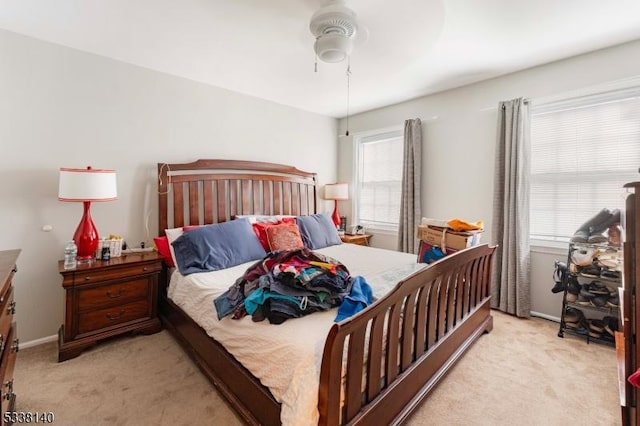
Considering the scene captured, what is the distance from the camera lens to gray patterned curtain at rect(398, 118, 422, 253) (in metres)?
3.63

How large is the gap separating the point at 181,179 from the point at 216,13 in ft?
5.15

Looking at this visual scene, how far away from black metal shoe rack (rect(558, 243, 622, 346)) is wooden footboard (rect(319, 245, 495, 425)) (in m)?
0.91

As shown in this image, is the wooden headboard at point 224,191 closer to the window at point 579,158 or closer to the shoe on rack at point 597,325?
the window at point 579,158

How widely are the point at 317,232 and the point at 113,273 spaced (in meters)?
1.89

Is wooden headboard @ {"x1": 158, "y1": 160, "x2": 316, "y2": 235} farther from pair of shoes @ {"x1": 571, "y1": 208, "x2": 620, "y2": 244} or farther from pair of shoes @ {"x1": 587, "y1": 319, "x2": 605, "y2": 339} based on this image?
pair of shoes @ {"x1": 587, "y1": 319, "x2": 605, "y2": 339}

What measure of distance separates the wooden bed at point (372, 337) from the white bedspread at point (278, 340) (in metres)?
0.07

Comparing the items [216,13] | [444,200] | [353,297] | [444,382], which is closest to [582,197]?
[444,200]

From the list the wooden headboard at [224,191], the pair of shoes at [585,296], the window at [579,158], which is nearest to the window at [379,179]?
the wooden headboard at [224,191]

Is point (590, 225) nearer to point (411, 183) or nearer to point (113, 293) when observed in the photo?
point (411, 183)

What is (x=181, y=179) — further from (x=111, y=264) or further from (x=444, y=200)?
(x=444, y=200)

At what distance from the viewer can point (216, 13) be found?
6.34 ft

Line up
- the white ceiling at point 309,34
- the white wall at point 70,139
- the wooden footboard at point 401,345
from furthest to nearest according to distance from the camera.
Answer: the white wall at point 70,139
the white ceiling at point 309,34
the wooden footboard at point 401,345

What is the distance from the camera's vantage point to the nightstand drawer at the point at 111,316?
7.04 feet

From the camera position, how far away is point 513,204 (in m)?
2.87
